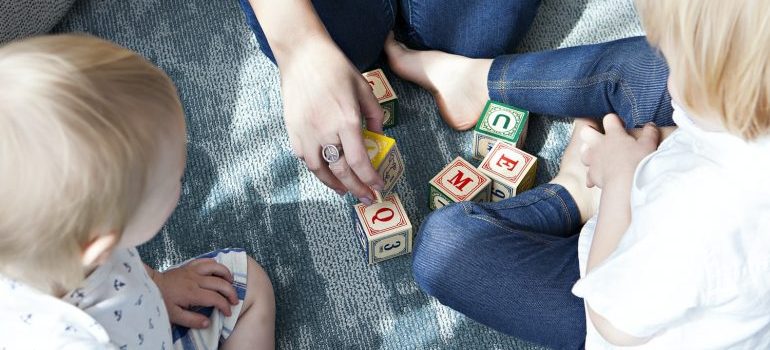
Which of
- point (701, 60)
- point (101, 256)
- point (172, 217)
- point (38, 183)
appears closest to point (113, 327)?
point (101, 256)

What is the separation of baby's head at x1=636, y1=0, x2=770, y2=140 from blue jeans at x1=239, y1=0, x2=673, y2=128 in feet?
1.34

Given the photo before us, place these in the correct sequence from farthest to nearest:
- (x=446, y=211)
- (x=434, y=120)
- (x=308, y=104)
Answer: (x=434, y=120)
(x=446, y=211)
(x=308, y=104)

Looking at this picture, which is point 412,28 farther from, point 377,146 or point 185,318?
point 185,318

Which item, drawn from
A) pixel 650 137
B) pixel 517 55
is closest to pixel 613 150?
pixel 650 137

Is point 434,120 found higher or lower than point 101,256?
lower

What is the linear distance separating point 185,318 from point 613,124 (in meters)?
0.65

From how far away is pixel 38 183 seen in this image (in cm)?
65

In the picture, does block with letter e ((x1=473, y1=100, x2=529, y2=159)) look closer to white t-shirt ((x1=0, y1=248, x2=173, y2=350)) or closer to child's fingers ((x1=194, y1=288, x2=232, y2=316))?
child's fingers ((x1=194, y1=288, x2=232, y2=316))

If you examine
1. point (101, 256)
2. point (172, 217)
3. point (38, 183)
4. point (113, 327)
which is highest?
point (38, 183)

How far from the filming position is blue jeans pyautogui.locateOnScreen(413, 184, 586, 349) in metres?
1.04

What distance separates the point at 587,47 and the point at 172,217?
2.36 feet

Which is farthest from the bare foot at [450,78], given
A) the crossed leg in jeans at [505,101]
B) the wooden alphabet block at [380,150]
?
the wooden alphabet block at [380,150]

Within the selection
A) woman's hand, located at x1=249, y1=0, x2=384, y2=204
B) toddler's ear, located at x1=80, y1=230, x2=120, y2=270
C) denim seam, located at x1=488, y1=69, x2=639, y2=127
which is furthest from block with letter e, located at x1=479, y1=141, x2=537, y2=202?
toddler's ear, located at x1=80, y1=230, x2=120, y2=270

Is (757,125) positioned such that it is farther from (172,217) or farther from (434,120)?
(172,217)
